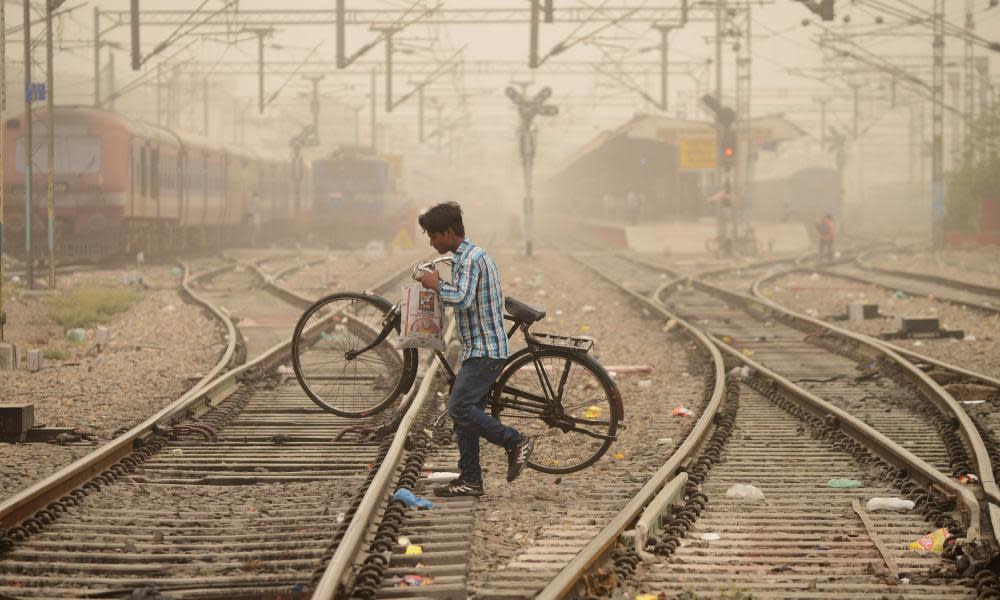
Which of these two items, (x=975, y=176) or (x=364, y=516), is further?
(x=975, y=176)

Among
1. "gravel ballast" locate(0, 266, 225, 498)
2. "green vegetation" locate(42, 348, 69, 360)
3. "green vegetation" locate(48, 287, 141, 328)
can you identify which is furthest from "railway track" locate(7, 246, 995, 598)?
"green vegetation" locate(48, 287, 141, 328)

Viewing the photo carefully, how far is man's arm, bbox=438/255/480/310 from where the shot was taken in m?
6.18

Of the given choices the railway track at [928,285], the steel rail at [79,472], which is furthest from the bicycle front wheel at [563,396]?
the railway track at [928,285]

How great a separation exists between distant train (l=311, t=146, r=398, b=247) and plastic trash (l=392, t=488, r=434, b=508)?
36.9 meters

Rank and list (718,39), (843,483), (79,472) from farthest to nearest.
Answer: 1. (718,39)
2. (843,483)
3. (79,472)

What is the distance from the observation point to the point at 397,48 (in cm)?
3616

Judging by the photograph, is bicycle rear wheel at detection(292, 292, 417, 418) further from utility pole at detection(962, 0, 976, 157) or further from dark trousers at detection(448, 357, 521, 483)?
utility pole at detection(962, 0, 976, 157)

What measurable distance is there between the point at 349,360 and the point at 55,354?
17.7 ft

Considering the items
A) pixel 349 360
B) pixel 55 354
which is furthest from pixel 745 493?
pixel 55 354

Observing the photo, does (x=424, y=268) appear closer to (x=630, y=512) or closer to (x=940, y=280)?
(x=630, y=512)

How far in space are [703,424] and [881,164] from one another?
114 metres

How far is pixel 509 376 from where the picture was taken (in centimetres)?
695

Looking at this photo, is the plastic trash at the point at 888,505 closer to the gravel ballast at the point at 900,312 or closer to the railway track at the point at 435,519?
the railway track at the point at 435,519

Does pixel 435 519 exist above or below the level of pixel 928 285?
below
